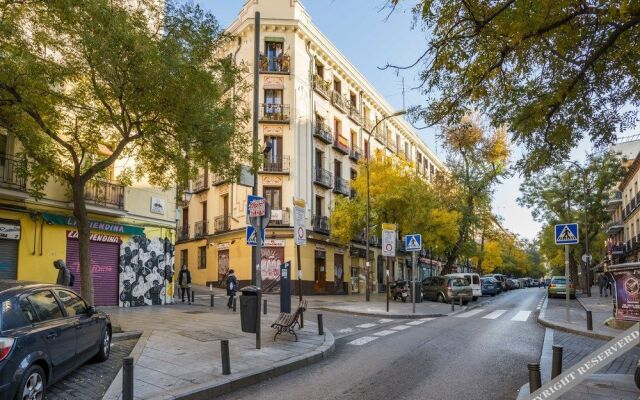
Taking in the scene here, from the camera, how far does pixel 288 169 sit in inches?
1216

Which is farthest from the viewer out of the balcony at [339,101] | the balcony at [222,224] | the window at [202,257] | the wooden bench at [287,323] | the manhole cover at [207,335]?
the balcony at [339,101]

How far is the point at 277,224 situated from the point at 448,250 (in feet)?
55.9

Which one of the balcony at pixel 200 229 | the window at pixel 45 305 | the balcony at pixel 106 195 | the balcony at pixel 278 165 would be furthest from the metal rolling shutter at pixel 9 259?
the balcony at pixel 200 229

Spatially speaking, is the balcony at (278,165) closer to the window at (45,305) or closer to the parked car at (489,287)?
the parked car at (489,287)

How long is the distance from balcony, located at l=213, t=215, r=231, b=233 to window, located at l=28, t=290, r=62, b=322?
2487cm

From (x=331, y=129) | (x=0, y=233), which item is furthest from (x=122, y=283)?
(x=331, y=129)

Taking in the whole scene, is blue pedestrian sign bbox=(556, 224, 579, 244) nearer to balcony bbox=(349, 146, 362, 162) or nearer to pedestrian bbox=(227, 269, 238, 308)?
pedestrian bbox=(227, 269, 238, 308)

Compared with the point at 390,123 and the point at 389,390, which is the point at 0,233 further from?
the point at 390,123

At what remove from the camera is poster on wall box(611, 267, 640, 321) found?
38.8ft

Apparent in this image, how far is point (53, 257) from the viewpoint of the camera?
16.4m

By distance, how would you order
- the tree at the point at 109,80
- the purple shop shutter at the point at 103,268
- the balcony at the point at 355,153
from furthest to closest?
1. the balcony at the point at 355,153
2. the purple shop shutter at the point at 103,268
3. the tree at the point at 109,80

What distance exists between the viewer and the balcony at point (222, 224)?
32.0m

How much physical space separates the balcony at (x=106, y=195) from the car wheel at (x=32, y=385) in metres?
12.1

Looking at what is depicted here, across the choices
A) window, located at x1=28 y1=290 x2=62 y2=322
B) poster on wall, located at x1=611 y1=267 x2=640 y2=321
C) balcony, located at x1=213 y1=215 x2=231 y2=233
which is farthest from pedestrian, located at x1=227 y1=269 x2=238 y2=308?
balcony, located at x1=213 y1=215 x2=231 y2=233
